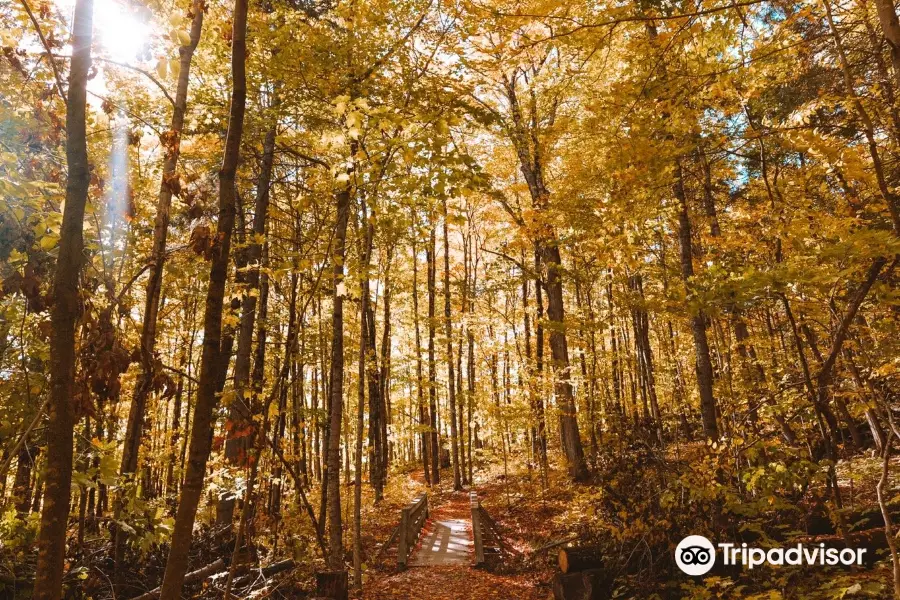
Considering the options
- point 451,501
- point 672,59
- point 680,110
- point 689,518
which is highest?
point 672,59

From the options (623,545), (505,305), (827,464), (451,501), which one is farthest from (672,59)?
(505,305)

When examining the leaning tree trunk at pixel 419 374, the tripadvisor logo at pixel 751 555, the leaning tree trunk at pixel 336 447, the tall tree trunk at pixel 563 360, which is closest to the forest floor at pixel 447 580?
the leaning tree trunk at pixel 336 447

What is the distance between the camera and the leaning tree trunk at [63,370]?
2328mm

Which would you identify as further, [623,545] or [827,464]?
[623,545]

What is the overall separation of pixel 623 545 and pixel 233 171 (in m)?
6.19

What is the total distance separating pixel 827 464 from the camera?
505 cm

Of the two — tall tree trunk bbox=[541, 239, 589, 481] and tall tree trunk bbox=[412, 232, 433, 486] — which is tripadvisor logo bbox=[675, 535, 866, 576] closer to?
tall tree trunk bbox=[541, 239, 589, 481]

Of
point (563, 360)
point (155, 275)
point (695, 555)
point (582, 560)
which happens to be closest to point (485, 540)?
point (563, 360)

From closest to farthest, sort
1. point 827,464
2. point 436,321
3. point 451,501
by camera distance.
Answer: point 827,464, point 436,321, point 451,501

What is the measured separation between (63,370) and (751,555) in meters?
6.53

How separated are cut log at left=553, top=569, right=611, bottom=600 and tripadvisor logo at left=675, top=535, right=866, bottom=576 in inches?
37.5

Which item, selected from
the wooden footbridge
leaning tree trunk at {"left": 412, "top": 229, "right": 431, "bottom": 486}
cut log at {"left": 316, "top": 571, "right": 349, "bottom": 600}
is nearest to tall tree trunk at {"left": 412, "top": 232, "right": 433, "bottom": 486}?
leaning tree trunk at {"left": 412, "top": 229, "right": 431, "bottom": 486}

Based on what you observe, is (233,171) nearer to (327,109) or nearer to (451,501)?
(327,109)

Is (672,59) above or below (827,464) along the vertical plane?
above
